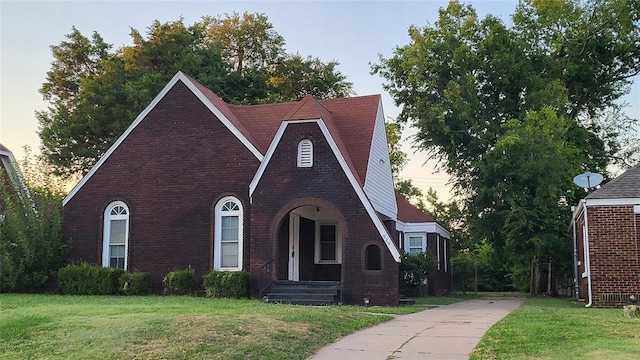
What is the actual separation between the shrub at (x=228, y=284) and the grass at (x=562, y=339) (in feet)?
27.4

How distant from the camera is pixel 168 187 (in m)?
22.1

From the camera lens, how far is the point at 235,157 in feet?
70.5

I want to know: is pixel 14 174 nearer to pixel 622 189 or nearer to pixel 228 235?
pixel 228 235

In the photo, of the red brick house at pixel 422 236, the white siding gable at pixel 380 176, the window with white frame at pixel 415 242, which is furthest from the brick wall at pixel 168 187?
the window with white frame at pixel 415 242

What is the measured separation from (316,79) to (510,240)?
55.6 ft

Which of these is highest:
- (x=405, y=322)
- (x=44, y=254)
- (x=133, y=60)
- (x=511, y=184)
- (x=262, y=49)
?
(x=262, y=49)

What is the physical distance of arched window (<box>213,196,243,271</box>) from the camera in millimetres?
21047

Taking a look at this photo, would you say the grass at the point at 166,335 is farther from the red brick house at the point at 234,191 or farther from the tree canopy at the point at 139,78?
the tree canopy at the point at 139,78

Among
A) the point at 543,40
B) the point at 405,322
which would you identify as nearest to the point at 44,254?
the point at 405,322

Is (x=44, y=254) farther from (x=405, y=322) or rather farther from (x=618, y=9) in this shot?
(x=618, y=9)

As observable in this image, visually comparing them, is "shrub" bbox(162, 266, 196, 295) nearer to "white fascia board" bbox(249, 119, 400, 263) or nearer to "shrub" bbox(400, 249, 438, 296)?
"white fascia board" bbox(249, 119, 400, 263)

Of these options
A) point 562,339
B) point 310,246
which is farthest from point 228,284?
point 562,339

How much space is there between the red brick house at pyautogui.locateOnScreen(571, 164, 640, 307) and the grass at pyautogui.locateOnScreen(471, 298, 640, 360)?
445 cm

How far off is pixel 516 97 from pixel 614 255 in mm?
14088
